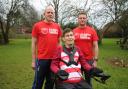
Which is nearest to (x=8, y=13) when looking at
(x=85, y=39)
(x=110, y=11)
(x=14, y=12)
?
(x=14, y=12)

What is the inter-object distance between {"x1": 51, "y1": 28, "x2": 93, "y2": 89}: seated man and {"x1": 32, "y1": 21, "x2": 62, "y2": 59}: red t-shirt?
67 centimetres

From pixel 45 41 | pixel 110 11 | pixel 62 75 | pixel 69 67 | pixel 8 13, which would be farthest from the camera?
pixel 8 13

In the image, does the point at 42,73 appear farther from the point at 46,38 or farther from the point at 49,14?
the point at 49,14

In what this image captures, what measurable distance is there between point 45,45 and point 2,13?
126 feet

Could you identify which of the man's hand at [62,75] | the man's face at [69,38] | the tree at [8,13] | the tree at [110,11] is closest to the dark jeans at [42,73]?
the man's face at [69,38]

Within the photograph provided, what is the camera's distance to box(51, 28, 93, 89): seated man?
16.2ft

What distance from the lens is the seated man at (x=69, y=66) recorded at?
16.2 ft

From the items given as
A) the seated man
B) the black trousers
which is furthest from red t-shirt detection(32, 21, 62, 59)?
the black trousers

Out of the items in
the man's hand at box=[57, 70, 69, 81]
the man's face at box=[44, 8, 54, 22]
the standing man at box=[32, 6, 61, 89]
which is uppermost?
the man's face at box=[44, 8, 54, 22]

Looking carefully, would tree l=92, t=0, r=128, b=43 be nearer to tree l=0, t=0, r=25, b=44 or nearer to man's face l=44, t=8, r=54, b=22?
tree l=0, t=0, r=25, b=44

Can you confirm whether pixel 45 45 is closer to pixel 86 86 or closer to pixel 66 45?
pixel 66 45

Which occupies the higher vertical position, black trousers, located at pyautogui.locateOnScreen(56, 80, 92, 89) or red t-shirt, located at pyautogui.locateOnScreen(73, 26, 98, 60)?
red t-shirt, located at pyautogui.locateOnScreen(73, 26, 98, 60)

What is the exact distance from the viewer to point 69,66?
201 inches

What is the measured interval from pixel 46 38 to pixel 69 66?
106 cm
